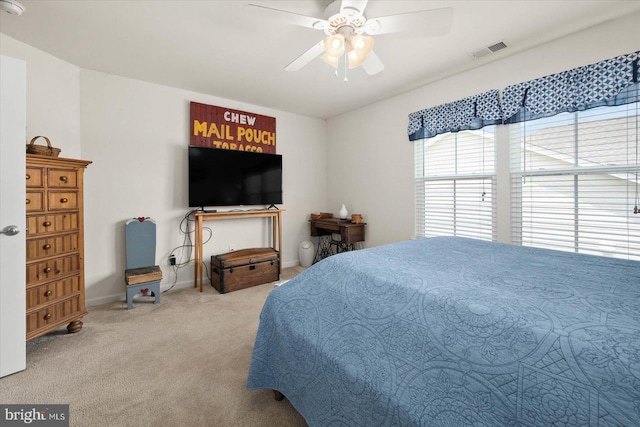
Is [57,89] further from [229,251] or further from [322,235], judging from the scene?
[322,235]

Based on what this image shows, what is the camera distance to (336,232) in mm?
4133

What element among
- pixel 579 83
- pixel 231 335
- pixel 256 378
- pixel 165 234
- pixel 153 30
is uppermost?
pixel 153 30

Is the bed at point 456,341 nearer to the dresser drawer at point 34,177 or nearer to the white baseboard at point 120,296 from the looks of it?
the dresser drawer at point 34,177

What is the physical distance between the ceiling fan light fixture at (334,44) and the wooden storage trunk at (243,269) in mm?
2503

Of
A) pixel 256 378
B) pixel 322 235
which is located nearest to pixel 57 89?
pixel 256 378

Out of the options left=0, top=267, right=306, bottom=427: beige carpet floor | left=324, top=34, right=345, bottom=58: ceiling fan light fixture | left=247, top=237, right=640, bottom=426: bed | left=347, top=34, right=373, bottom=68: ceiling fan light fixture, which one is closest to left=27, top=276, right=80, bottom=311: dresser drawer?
left=0, top=267, right=306, bottom=427: beige carpet floor

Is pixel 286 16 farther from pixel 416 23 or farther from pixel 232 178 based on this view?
pixel 232 178

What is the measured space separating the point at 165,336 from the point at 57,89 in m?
2.55

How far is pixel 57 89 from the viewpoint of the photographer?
2.62 m

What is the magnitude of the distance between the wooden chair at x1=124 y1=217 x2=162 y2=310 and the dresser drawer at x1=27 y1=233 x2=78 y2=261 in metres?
0.64

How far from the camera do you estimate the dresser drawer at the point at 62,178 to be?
2094mm

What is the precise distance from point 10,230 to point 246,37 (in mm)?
2137

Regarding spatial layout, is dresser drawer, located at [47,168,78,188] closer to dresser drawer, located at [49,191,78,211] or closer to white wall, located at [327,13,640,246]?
dresser drawer, located at [49,191,78,211]

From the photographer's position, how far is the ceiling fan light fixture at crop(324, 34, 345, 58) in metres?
1.83
